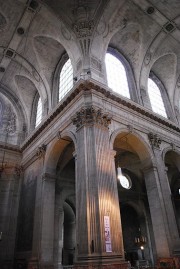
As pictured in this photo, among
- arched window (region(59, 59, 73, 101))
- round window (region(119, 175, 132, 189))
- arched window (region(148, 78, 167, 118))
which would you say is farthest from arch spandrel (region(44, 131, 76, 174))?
round window (region(119, 175, 132, 189))

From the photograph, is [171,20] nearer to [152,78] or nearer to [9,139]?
[152,78]

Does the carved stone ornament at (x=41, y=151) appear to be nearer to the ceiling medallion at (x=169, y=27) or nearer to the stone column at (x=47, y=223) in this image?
the stone column at (x=47, y=223)

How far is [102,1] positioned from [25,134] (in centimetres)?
961

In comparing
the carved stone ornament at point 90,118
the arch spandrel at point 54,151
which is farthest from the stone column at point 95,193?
the arch spandrel at point 54,151

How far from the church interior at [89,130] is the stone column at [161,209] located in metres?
0.05

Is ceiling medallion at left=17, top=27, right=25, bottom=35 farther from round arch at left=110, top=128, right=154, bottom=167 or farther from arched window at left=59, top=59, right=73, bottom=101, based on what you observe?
round arch at left=110, top=128, right=154, bottom=167

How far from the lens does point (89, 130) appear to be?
935 cm

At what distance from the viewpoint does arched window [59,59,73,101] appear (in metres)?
13.6

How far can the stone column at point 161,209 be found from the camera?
31.1 feet

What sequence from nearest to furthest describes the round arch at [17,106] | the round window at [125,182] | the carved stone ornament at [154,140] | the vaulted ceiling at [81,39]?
the carved stone ornament at [154,140]
the vaulted ceiling at [81,39]
the round arch at [17,106]
the round window at [125,182]

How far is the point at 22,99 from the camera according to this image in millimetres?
17031

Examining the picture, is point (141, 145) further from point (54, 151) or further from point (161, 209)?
point (54, 151)

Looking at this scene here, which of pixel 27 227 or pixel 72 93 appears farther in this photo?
pixel 27 227

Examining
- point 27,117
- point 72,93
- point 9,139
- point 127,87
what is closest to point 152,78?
point 127,87
